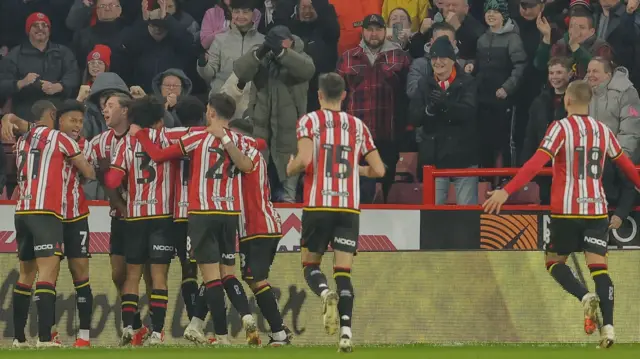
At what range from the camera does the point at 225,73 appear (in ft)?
51.4

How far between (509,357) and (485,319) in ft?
10.4

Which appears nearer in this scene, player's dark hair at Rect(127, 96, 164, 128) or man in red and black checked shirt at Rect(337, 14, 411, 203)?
player's dark hair at Rect(127, 96, 164, 128)

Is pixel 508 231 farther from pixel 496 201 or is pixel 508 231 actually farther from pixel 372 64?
pixel 372 64

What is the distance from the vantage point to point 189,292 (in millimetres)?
12555

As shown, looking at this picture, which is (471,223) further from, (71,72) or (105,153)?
(71,72)

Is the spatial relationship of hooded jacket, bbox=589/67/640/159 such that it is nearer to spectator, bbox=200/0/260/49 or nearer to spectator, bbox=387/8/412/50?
spectator, bbox=387/8/412/50

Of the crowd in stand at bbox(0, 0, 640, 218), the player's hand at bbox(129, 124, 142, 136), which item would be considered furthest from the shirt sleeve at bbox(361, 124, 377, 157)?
the crowd in stand at bbox(0, 0, 640, 218)

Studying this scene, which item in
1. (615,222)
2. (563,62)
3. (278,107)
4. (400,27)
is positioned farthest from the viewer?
(400,27)

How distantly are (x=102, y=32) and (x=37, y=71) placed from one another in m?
0.97

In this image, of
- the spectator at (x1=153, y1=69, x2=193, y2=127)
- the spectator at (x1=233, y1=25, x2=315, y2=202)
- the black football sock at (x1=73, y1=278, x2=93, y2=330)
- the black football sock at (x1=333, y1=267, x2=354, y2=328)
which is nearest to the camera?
the black football sock at (x1=333, y1=267, x2=354, y2=328)

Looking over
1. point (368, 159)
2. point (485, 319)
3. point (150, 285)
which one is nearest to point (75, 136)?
point (150, 285)

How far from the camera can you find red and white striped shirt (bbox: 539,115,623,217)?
11.1 metres

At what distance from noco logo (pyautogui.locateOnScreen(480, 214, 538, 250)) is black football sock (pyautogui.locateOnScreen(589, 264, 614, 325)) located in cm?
211

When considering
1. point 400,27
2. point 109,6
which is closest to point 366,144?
point 400,27
